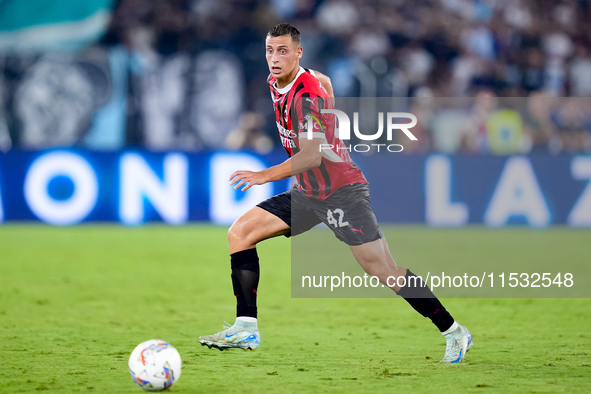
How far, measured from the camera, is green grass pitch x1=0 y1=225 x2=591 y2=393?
5086 mm

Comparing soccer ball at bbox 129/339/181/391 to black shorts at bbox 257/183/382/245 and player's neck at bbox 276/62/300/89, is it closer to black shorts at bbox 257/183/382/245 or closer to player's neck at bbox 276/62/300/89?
black shorts at bbox 257/183/382/245

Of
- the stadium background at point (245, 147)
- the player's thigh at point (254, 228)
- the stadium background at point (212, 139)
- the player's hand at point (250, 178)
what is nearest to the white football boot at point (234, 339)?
the player's thigh at point (254, 228)

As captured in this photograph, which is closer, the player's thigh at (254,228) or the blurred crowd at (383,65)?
the player's thigh at (254,228)

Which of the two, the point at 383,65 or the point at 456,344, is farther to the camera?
the point at 383,65

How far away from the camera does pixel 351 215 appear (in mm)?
5746

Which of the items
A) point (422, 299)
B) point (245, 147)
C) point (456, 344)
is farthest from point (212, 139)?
point (456, 344)

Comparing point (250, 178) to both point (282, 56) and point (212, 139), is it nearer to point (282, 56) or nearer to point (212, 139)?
point (282, 56)

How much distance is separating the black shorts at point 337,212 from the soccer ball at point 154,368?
4.55 ft

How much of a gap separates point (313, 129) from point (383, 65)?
29.7 feet

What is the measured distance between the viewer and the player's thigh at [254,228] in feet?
18.9

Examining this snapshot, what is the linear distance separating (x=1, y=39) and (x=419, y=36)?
7518 millimetres

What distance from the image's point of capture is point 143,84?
14180mm

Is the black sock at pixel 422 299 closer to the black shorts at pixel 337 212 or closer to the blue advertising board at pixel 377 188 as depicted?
the black shorts at pixel 337 212

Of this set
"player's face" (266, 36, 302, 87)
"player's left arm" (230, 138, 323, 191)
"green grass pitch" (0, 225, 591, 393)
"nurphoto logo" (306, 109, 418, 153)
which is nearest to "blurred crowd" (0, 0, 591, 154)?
"nurphoto logo" (306, 109, 418, 153)
